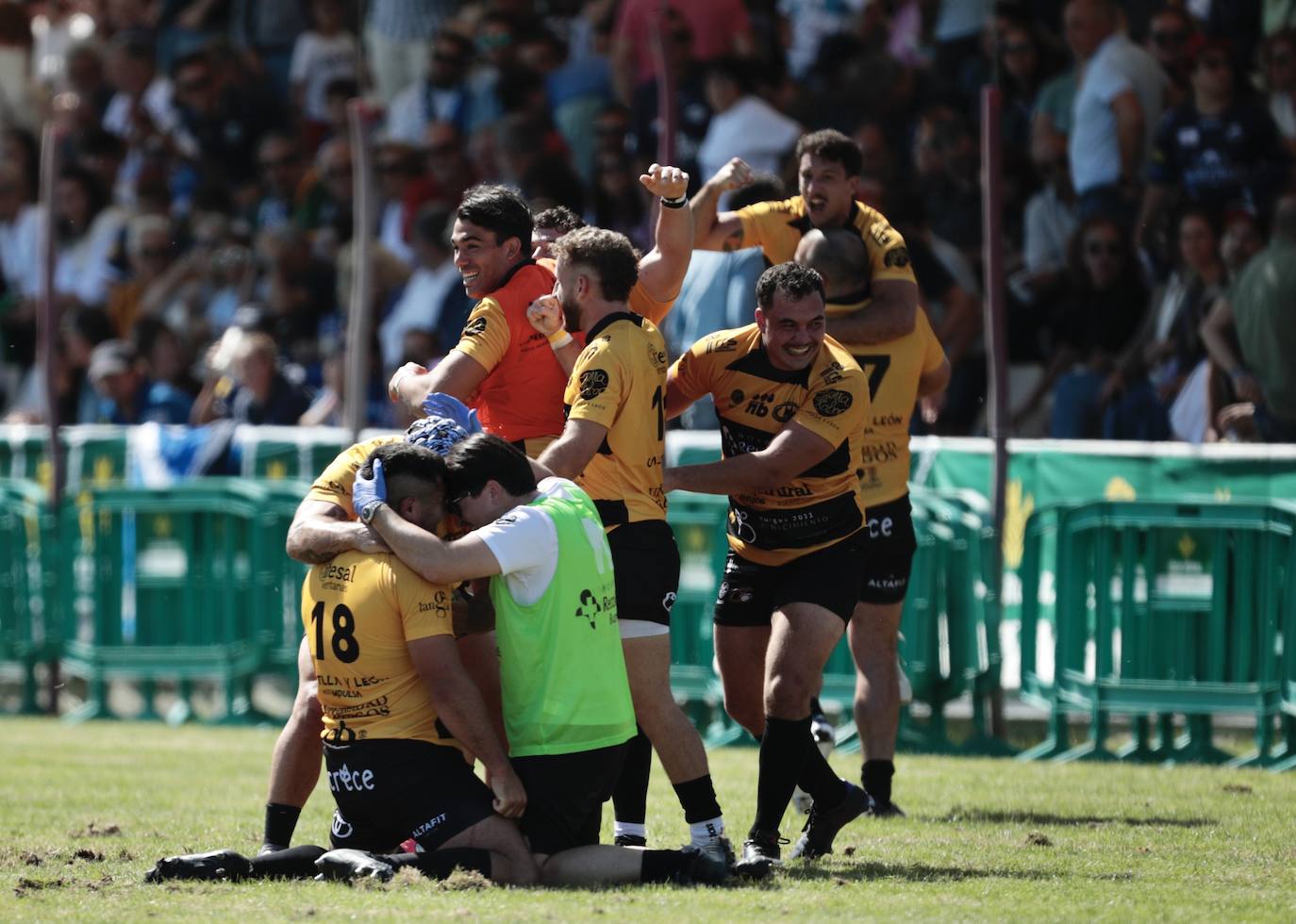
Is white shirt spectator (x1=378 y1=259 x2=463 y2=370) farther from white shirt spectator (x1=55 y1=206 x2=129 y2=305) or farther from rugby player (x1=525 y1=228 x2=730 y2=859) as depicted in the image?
rugby player (x1=525 y1=228 x2=730 y2=859)

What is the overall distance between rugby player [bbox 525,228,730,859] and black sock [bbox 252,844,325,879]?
1.24 m

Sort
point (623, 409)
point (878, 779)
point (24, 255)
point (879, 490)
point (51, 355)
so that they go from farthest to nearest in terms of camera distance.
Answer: point (24, 255)
point (51, 355)
point (879, 490)
point (878, 779)
point (623, 409)

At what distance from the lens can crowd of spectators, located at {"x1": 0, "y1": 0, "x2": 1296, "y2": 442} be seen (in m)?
12.6

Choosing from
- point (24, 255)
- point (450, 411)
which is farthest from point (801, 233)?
point (24, 255)

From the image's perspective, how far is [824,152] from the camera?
8.76 m

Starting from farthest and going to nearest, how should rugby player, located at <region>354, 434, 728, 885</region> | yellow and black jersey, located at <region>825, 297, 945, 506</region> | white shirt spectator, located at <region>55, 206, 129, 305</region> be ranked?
white shirt spectator, located at <region>55, 206, 129, 305</region>
yellow and black jersey, located at <region>825, 297, 945, 506</region>
rugby player, located at <region>354, 434, 728, 885</region>

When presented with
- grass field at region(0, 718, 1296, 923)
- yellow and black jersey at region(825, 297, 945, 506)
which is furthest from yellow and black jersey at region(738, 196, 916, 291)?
grass field at region(0, 718, 1296, 923)

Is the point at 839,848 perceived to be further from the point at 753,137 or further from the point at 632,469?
the point at 753,137

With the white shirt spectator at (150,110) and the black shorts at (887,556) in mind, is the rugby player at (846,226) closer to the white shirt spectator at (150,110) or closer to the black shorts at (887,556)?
the black shorts at (887,556)

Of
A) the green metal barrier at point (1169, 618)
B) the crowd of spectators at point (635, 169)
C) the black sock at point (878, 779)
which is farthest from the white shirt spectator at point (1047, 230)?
the black sock at point (878, 779)

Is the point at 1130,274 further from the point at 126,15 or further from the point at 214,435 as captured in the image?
the point at 126,15

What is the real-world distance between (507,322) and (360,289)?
602 cm

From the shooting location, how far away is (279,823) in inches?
275

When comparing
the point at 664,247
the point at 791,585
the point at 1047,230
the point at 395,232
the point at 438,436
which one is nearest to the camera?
the point at 438,436
